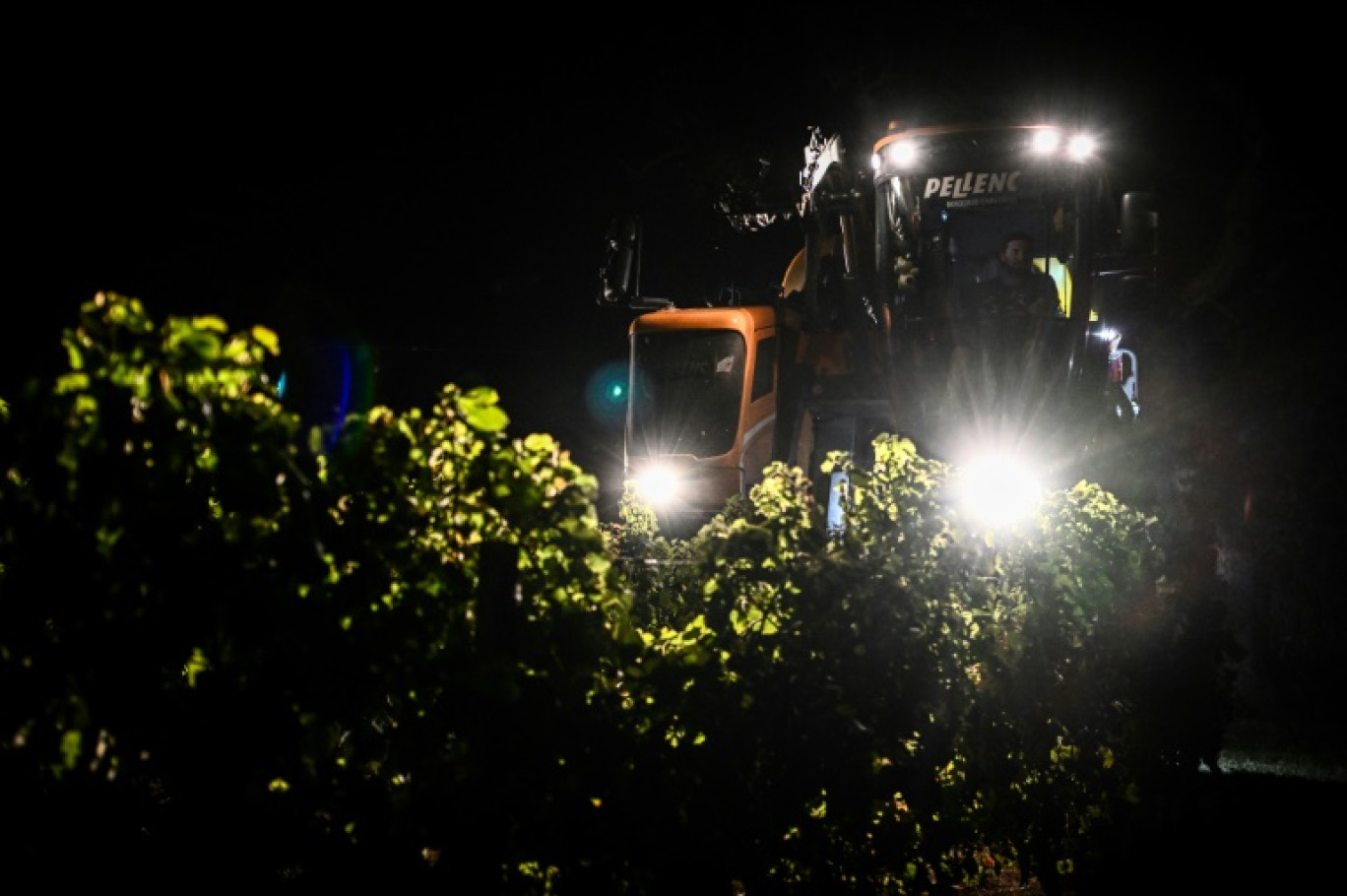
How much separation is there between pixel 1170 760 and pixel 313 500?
4513 millimetres

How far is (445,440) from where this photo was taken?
252 centimetres

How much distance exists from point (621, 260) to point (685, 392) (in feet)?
7.91

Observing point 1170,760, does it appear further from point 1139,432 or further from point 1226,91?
point 1226,91

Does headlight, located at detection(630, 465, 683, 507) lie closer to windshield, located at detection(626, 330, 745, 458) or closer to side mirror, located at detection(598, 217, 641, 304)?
windshield, located at detection(626, 330, 745, 458)

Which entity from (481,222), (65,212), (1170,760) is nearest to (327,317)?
(481,222)

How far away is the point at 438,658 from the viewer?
2422 millimetres

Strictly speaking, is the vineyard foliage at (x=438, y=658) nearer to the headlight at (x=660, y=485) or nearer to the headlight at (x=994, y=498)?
the headlight at (x=994, y=498)

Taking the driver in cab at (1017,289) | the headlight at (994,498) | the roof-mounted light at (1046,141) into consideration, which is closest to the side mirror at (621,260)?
the driver in cab at (1017,289)

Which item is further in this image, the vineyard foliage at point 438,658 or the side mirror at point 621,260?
the side mirror at point 621,260

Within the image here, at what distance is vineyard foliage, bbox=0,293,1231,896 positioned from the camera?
2.00 metres

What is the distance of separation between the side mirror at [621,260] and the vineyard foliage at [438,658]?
5.70 m

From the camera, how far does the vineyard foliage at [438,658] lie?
2002mm

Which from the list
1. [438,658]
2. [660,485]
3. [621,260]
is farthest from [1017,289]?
[438,658]

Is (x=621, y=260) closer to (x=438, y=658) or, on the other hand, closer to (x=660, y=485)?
(x=660, y=485)
